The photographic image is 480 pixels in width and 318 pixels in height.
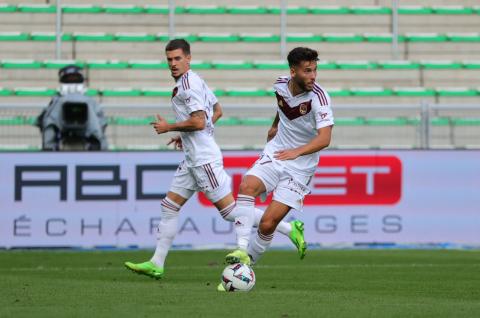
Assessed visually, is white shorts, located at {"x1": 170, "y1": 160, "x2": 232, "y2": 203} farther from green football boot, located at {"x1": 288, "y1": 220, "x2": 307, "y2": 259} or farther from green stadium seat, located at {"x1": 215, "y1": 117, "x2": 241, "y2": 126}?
green stadium seat, located at {"x1": 215, "y1": 117, "x2": 241, "y2": 126}

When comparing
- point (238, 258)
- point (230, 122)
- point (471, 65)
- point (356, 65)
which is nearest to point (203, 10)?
point (356, 65)

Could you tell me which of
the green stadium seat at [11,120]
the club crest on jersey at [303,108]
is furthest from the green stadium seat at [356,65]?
the club crest on jersey at [303,108]

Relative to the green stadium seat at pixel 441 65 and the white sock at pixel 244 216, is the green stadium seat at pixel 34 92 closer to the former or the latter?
the green stadium seat at pixel 441 65

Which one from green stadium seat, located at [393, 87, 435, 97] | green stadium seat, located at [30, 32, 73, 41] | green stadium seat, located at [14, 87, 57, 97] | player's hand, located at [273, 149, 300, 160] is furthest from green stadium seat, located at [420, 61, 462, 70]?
player's hand, located at [273, 149, 300, 160]

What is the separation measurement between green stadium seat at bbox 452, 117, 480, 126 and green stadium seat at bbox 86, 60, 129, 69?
21.4 feet

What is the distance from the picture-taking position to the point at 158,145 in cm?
1661

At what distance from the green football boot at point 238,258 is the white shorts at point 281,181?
2.71 feet

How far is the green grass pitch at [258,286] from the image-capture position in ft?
26.2

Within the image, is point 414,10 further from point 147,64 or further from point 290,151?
point 290,151

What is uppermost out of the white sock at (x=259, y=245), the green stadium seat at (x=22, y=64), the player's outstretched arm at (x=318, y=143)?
the green stadium seat at (x=22, y=64)

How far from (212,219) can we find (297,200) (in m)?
5.90

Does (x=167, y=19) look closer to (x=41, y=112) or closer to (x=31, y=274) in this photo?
(x=41, y=112)

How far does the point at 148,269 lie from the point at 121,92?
31.8 ft

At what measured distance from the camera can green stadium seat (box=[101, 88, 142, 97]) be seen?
20.1 metres
